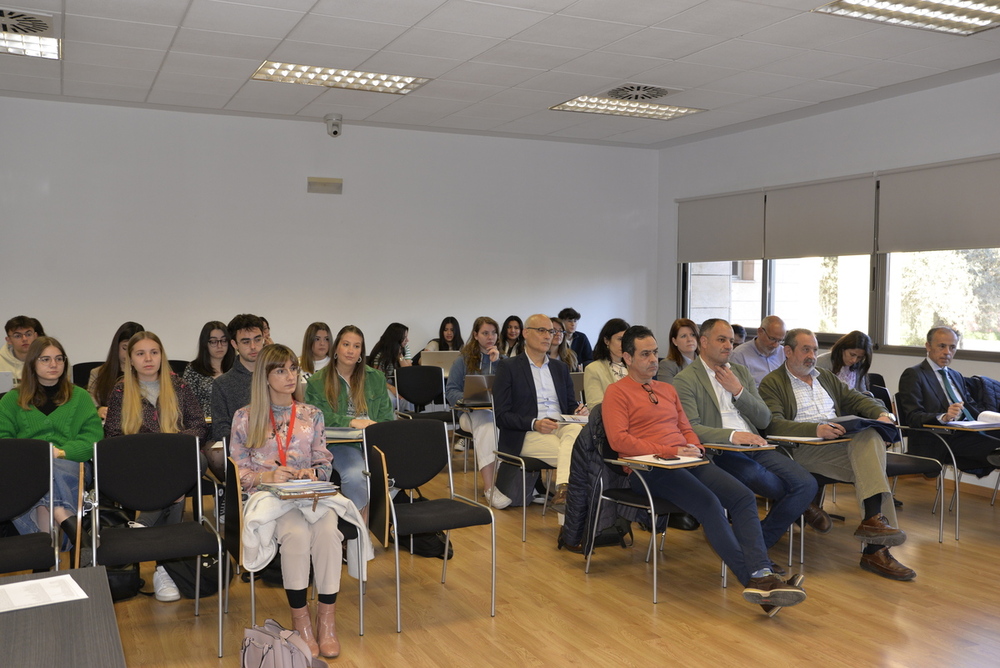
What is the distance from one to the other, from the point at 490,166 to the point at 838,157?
369 cm

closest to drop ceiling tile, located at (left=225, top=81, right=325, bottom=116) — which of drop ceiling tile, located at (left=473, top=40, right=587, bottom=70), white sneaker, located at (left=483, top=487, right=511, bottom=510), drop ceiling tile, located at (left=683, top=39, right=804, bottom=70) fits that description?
drop ceiling tile, located at (left=473, top=40, right=587, bottom=70)

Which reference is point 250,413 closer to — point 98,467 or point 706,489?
point 98,467

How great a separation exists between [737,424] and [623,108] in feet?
13.3

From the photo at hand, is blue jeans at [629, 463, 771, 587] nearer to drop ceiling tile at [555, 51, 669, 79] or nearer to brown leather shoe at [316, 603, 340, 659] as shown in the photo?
brown leather shoe at [316, 603, 340, 659]

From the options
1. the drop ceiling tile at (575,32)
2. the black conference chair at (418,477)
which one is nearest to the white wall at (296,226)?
the drop ceiling tile at (575,32)

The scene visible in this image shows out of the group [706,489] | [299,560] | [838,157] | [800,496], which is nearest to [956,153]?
[838,157]

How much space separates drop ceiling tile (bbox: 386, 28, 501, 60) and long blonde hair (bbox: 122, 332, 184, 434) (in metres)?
2.67

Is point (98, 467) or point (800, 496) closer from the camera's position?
point (98, 467)

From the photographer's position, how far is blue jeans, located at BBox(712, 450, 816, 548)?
4.67 metres

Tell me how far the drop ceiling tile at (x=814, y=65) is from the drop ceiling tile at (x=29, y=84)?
226 inches

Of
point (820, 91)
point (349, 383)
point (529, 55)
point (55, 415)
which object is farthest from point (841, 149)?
point (55, 415)

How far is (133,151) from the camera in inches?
313

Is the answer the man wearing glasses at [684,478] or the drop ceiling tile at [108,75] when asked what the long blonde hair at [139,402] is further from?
the drop ceiling tile at [108,75]

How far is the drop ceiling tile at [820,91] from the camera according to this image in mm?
6988
